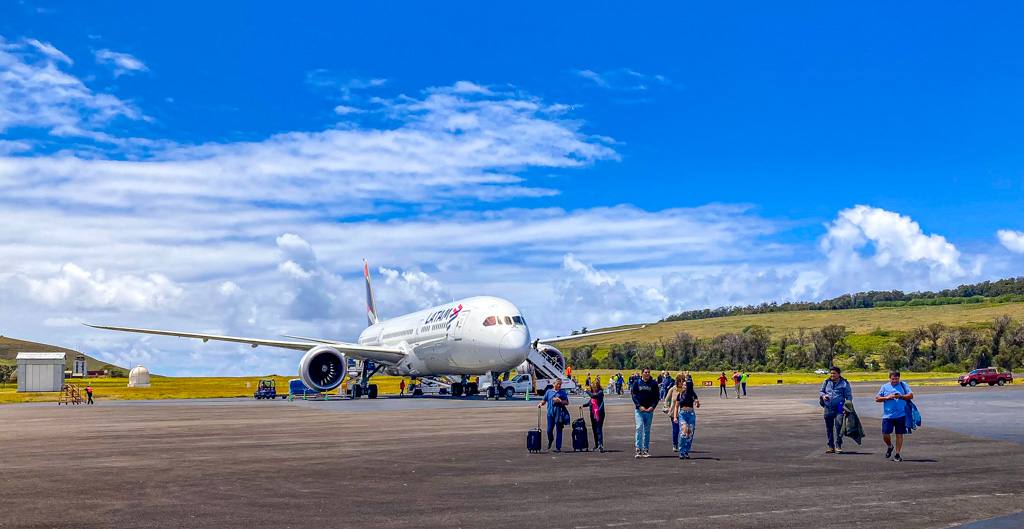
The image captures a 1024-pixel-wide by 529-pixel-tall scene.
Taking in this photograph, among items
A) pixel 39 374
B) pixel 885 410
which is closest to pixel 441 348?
pixel 885 410

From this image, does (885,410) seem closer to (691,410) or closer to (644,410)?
(691,410)

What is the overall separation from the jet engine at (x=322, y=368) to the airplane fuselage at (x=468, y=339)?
431 cm

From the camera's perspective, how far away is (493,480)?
13.9 meters

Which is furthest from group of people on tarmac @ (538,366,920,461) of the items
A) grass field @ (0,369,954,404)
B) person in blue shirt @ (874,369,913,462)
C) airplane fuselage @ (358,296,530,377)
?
grass field @ (0,369,954,404)

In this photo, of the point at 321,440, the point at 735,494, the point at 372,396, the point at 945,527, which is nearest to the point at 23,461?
the point at 321,440

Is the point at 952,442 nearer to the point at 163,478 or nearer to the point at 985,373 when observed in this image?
the point at 163,478

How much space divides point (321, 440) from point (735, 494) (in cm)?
1256

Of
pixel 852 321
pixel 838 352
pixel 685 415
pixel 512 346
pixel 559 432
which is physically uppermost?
pixel 852 321

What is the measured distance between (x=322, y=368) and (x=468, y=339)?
990cm

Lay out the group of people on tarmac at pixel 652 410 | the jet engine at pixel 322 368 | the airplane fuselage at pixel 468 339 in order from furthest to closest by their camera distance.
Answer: the jet engine at pixel 322 368
the airplane fuselage at pixel 468 339
the group of people on tarmac at pixel 652 410

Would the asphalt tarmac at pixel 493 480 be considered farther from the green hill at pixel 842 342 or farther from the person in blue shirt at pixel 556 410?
the green hill at pixel 842 342

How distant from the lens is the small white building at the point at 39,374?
7862cm

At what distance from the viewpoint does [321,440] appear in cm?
2209

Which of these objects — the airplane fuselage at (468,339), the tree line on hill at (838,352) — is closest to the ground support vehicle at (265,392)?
A: the airplane fuselage at (468,339)
